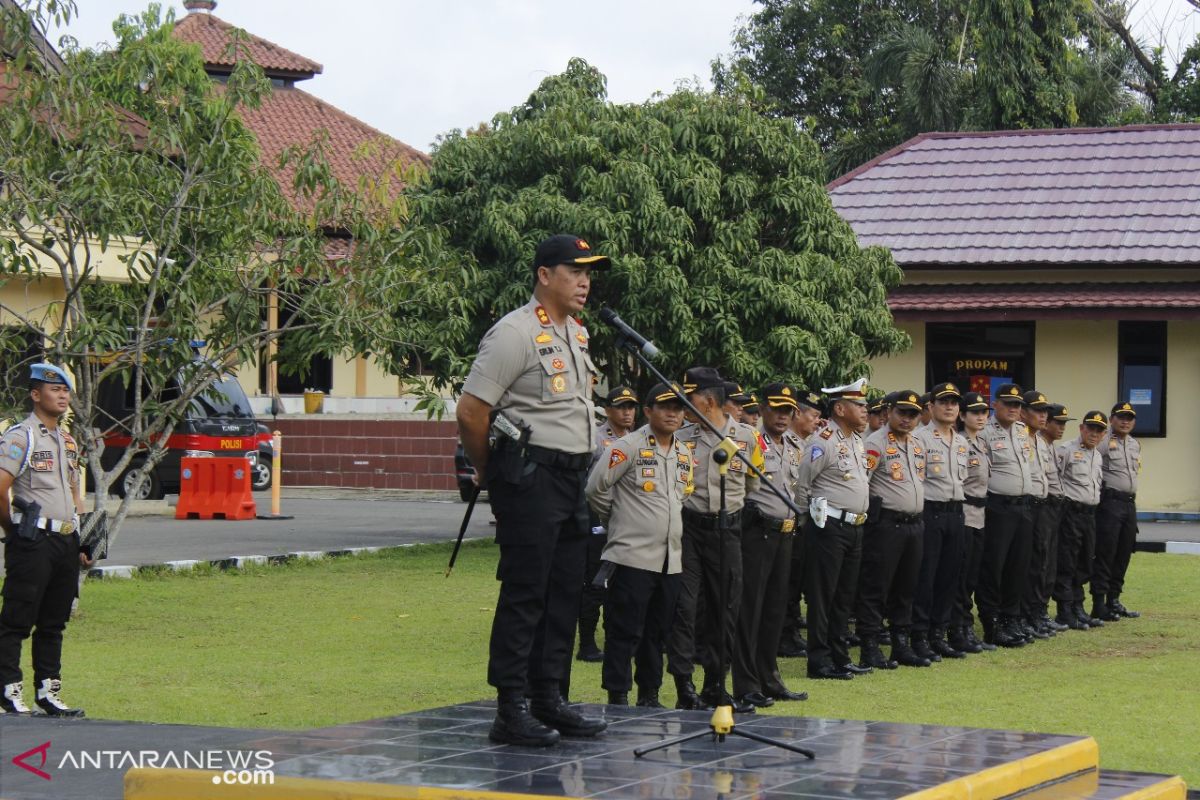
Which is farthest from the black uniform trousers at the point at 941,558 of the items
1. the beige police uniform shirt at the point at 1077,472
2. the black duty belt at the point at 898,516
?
the beige police uniform shirt at the point at 1077,472

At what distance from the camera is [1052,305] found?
25.5m

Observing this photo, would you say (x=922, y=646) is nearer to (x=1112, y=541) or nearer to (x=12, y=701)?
(x=1112, y=541)

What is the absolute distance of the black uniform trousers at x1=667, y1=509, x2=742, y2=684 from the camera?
10.0 m

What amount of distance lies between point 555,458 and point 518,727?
1149 millimetres

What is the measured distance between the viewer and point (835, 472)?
466 inches

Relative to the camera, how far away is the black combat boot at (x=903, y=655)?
40.8ft

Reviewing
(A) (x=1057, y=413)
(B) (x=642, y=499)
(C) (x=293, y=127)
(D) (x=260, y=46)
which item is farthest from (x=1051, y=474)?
(D) (x=260, y=46)

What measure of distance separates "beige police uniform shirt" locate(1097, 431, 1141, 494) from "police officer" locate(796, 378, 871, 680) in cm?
489

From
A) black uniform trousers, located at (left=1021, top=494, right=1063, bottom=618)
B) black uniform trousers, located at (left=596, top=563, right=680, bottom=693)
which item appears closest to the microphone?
black uniform trousers, located at (left=596, top=563, right=680, bottom=693)

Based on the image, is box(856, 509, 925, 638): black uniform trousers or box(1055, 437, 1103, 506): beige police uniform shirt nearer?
box(856, 509, 925, 638): black uniform trousers

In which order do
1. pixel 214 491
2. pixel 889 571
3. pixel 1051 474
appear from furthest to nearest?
pixel 214 491 → pixel 1051 474 → pixel 889 571

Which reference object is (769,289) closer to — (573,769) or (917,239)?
(917,239)

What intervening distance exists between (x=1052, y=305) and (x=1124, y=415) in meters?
9.58

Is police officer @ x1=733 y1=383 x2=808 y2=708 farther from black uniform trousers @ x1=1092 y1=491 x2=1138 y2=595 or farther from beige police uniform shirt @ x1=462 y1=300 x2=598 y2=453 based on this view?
black uniform trousers @ x1=1092 y1=491 x2=1138 y2=595
